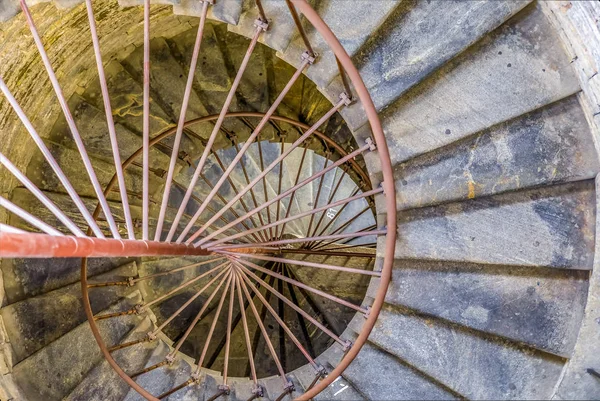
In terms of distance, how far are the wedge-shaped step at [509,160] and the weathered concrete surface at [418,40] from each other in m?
0.60

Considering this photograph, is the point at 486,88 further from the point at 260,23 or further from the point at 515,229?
the point at 260,23

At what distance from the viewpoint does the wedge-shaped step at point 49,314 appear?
588 cm

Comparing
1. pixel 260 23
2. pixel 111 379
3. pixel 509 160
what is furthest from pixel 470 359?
pixel 111 379

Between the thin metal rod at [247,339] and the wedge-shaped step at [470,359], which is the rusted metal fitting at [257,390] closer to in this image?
the thin metal rod at [247,339]

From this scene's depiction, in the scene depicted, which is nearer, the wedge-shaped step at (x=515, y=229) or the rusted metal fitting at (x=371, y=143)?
the wedge-shaped step at (x=515, y=229)

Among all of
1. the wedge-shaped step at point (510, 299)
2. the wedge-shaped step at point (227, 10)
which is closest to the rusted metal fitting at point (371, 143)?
the wedge-shaped step at point (510, 299)

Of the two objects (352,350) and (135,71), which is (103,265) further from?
(352,350)

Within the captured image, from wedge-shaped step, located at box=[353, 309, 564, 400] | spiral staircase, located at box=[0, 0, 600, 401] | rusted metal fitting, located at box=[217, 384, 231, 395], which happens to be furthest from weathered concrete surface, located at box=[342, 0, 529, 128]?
rusted metal fitting, located at box=[217, 384, 231, 395]

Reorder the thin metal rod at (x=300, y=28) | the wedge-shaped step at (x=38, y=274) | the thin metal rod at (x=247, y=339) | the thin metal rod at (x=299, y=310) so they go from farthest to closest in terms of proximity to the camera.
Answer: the wedge-shaped step at (x=38, y=274) < the thin metal rod at (x=247, y=339) < the thin metal rod at (x=299, y=310) < the thin metal rod at (x=300, y=28)

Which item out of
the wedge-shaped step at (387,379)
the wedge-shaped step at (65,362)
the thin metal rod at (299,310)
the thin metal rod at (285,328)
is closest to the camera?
the wedge-shaped step at (387,379)

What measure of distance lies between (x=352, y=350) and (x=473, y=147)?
5.78 feet

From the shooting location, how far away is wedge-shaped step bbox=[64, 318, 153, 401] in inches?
238

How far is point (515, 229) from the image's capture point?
4188 mm

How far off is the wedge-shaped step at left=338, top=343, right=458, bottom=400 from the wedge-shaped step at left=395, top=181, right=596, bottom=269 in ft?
3.24
